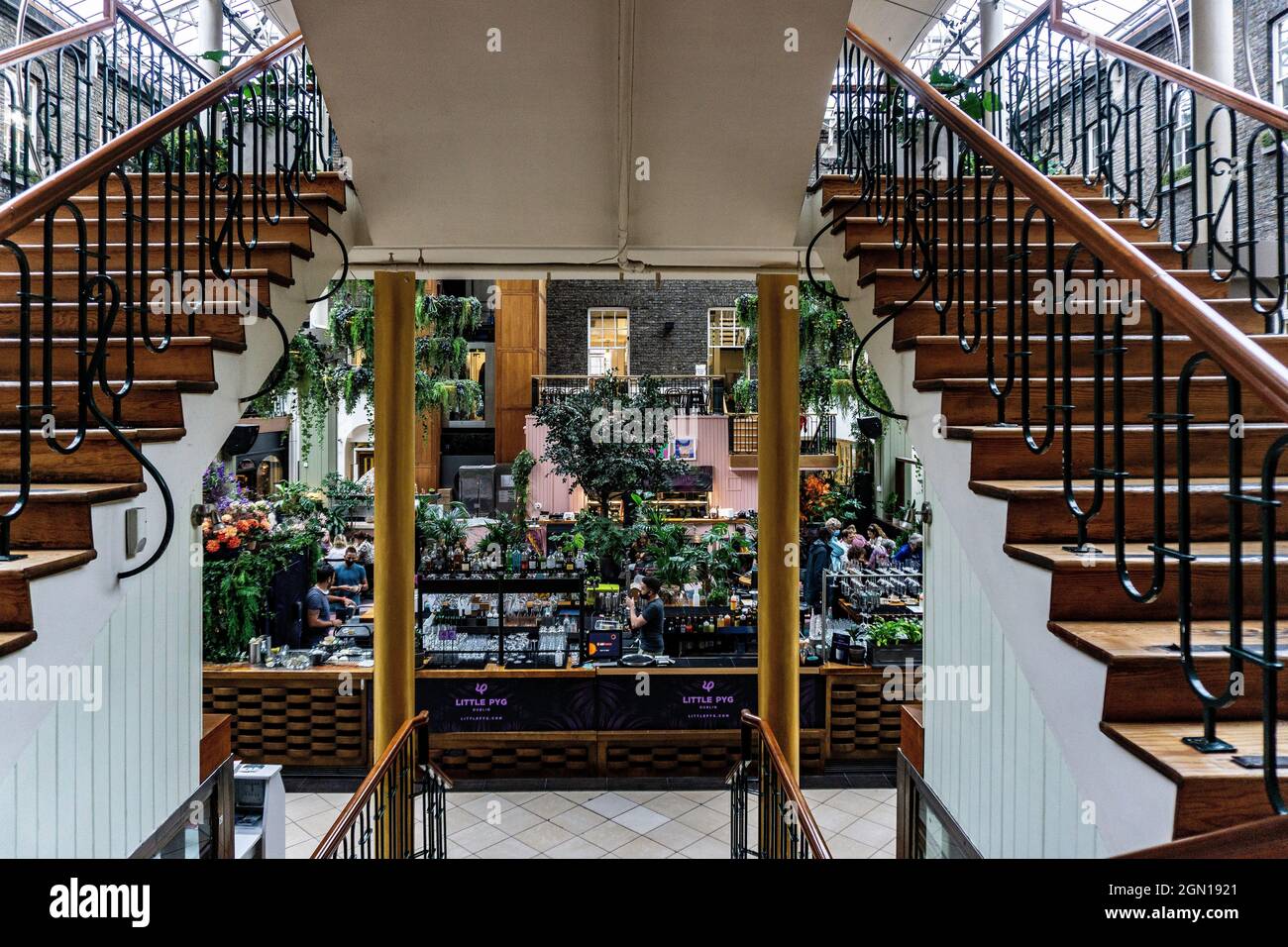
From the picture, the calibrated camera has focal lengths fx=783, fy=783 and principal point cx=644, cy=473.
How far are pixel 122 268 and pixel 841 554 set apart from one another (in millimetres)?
8291

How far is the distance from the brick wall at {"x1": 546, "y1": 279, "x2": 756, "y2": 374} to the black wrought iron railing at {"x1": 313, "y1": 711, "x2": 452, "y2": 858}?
1389 centimetres

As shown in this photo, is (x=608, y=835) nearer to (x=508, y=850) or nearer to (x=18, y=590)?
(x=508, y=850)

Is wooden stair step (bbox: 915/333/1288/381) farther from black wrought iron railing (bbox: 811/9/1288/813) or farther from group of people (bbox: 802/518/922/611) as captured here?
group of people (bbox: 802/518/922/611)

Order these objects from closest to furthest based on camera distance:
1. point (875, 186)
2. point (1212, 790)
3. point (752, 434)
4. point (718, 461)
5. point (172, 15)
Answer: point (1212, 790), point (875, 186), point (172, 15), point (752, 434), point (718, 461)

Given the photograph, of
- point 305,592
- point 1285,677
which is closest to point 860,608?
point 305,592

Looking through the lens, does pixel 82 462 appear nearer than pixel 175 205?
Yes

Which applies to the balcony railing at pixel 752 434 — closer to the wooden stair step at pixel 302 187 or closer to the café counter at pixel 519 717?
the café counter at pixel 519 717

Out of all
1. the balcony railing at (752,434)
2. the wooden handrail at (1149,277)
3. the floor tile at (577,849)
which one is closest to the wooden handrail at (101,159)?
the wooden handrail at (1149,277)

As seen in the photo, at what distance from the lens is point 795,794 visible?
3486 millimetres

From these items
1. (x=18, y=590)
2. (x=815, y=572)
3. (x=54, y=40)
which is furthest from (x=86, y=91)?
(x=815, y=572)

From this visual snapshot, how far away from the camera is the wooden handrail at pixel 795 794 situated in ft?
9.84

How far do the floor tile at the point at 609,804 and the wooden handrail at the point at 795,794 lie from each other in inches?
69.1

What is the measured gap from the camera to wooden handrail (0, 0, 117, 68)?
10.1ft
